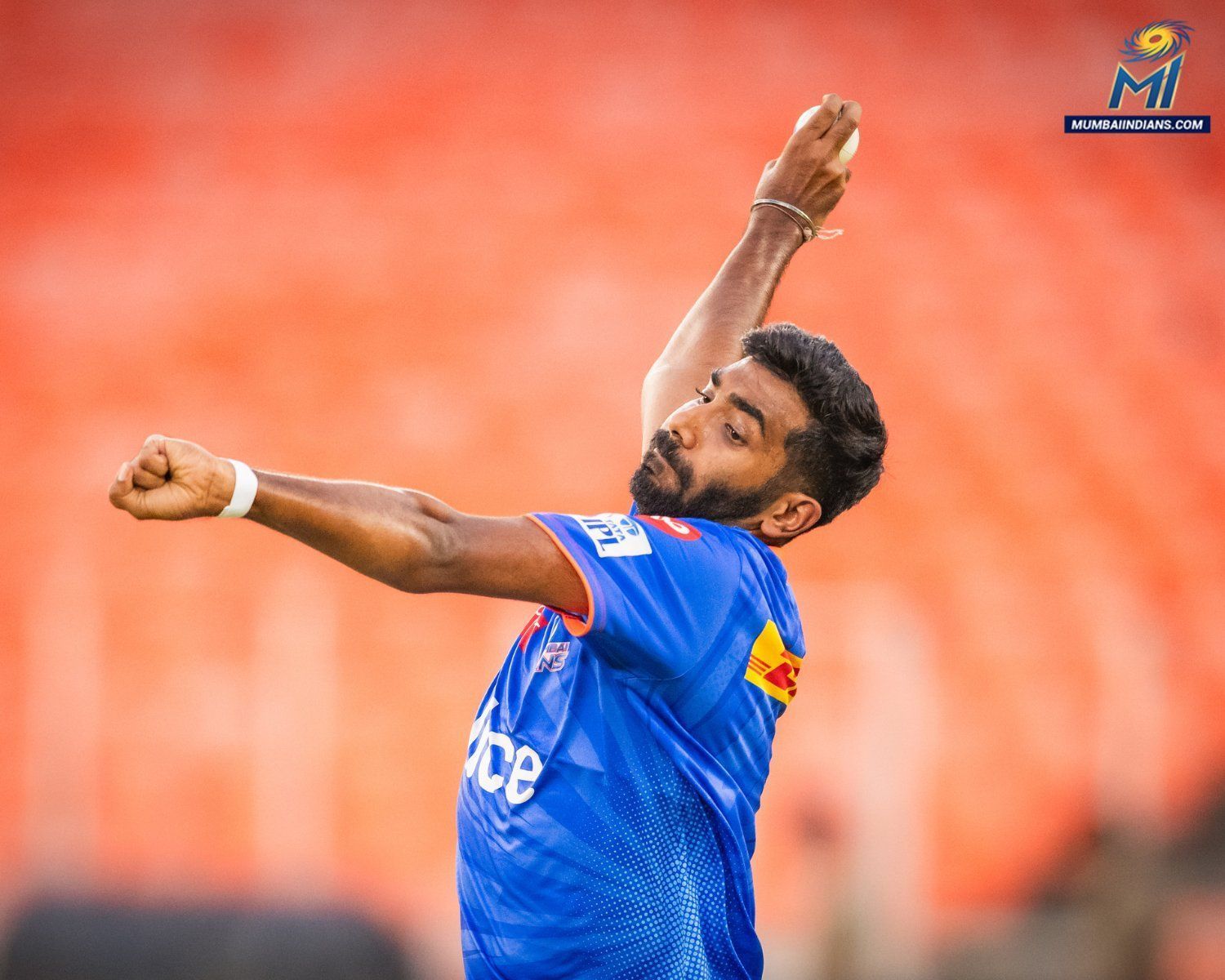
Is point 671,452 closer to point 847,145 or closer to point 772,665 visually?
point 772,665

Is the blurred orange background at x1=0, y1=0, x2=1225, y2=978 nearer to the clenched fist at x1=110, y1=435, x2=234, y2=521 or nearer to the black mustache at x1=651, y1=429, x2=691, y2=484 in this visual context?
the black mustache at x1=651, y1=429, x2=691, y2=484

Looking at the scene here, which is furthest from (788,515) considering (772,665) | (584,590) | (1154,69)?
(1154,69)

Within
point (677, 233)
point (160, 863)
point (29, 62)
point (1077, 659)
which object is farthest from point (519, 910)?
point (29, 62)

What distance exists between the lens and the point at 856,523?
26.7 feet

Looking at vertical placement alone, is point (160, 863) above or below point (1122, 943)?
above

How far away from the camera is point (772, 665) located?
2375mm

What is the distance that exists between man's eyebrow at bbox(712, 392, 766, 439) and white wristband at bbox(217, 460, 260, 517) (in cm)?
106

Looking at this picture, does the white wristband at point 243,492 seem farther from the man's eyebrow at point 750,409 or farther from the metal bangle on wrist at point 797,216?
the metal bangle on wrist at point 797,216

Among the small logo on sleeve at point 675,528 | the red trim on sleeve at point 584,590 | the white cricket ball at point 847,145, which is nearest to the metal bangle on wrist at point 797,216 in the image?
the white cricket ball at point 847,145

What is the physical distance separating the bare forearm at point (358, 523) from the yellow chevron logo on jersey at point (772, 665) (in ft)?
2.24

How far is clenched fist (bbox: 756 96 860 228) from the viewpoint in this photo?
3400 mm

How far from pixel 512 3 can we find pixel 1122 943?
22.4 ft

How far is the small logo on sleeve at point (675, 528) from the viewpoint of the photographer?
219 cm

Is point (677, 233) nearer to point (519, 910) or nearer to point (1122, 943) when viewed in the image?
point (1122, 943)
